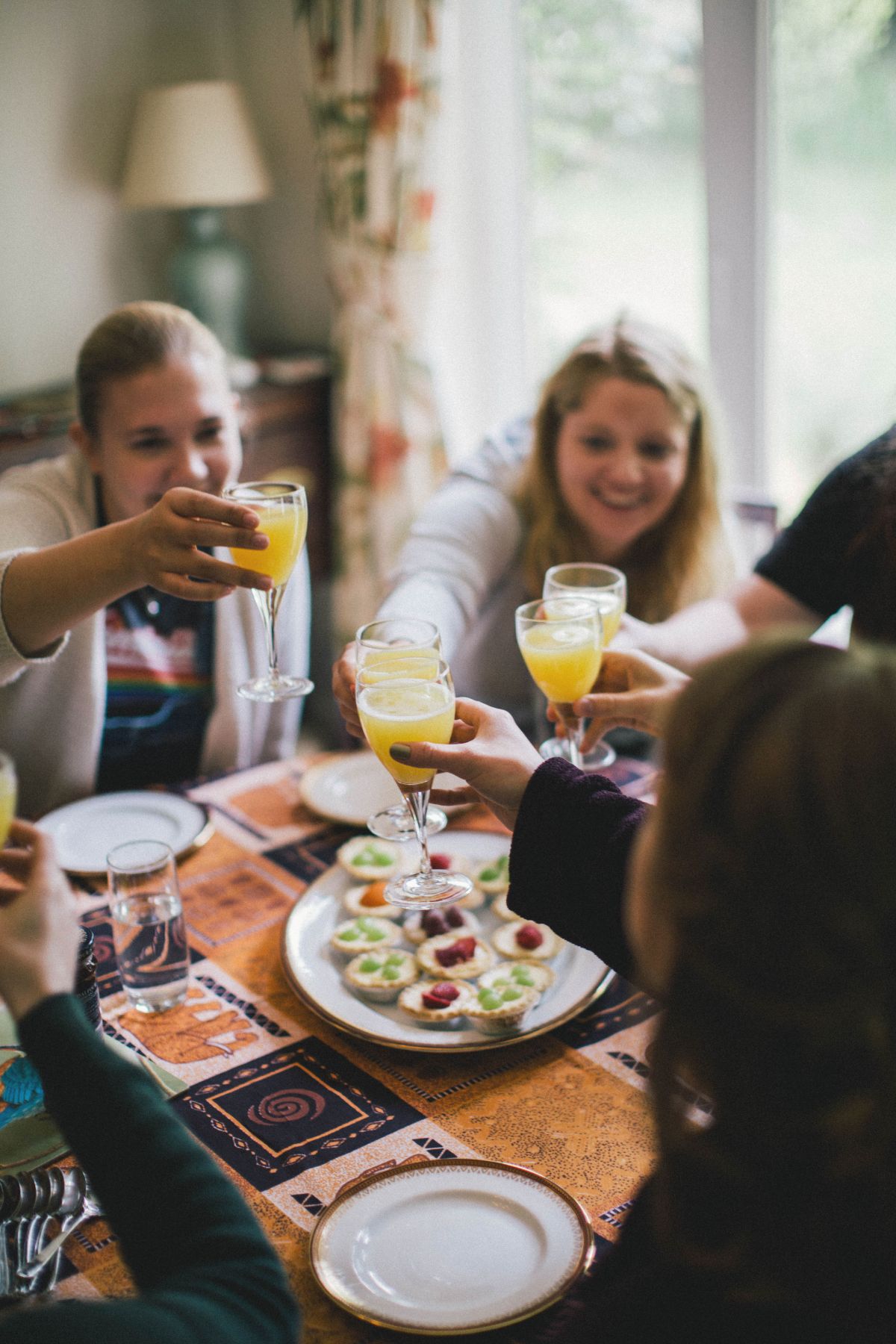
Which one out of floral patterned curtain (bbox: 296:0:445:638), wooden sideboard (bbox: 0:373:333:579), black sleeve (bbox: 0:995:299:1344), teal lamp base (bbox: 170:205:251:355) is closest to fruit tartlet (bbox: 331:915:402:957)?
black sleeve (bbox: 0:995:299:1344)

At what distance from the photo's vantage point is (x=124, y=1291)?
102 centimetres

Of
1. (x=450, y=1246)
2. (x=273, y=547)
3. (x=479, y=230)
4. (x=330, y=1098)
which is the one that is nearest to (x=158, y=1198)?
(x=450, y=1246)

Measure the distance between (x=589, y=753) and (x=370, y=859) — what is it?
0.37 meters

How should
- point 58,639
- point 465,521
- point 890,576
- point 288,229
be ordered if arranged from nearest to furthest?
point 890,576 → point 58,639 → point 465,521 → point 288,229

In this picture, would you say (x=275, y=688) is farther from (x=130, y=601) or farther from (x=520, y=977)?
(x=130, y=601)

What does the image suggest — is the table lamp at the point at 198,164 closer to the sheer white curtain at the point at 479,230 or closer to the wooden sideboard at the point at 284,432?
the wooden sideboard at the point at 284,432

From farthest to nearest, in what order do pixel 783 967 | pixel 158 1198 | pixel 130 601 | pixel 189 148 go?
pixel 189 148
pixel 130 601
pixel 158 1198
pixel 783 967

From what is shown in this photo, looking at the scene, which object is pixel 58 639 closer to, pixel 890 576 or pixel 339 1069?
pixel 339 1069

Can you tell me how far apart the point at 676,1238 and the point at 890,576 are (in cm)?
87

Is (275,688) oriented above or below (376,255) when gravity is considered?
below

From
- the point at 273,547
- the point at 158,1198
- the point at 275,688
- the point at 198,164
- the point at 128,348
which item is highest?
the point at 198,164

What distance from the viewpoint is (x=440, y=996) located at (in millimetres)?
1339

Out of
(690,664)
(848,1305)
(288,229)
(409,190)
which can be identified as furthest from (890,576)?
(288,229)

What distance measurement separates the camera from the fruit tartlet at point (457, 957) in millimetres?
1405
